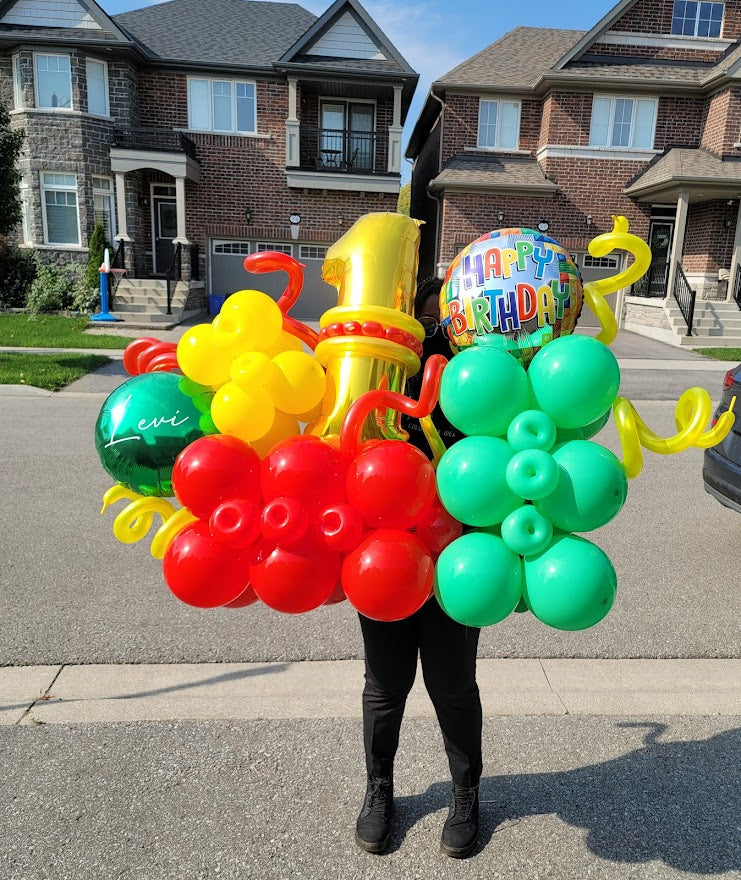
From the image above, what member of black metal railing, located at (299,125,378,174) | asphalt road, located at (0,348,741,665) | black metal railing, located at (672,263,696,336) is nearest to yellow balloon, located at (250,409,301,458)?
asphalt road, located at (0,348,741,665)

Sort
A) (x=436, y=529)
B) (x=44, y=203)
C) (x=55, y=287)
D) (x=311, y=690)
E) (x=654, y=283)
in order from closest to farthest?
(x=436, y=529) < (x=311, y=690) < (x=55, y=287) < (x=44, y=203) < (x=654, y=283)

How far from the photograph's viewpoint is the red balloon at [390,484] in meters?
1.62

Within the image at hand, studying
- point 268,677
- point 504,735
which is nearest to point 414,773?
point 504,735

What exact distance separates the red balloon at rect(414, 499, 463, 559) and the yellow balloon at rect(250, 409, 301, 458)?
0.41 metres

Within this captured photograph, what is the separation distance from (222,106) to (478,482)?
21224mm

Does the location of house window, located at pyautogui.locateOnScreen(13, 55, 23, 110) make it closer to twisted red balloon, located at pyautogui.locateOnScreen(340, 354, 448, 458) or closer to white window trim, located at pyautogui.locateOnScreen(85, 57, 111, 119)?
white window trim, located at pyautogui.locateOnScreen(85, 57, 111, 119)

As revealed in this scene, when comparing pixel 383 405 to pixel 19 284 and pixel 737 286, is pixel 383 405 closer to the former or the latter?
pixel 737 286

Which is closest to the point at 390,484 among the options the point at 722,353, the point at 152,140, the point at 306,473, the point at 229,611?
the point at 306,473

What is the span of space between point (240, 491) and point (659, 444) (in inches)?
41.5

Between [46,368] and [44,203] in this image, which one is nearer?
[46,368]

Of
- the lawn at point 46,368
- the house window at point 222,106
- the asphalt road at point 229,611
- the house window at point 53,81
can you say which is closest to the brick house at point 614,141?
the house window at point 222,106

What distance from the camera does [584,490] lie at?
163 cm

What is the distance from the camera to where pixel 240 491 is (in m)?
1.72

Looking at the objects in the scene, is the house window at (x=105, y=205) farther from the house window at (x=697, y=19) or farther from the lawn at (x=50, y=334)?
the house window at (x=697, y=19)
